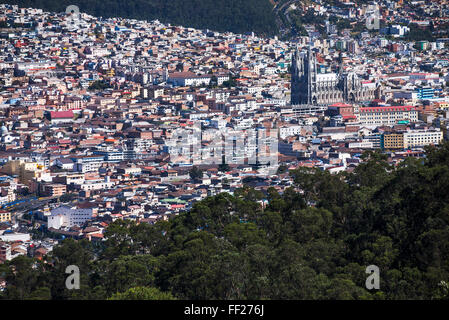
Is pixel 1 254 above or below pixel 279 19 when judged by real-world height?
below

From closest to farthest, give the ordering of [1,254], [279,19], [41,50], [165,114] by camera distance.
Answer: [1,254] < [165,114] < [41,50] < [279,19]

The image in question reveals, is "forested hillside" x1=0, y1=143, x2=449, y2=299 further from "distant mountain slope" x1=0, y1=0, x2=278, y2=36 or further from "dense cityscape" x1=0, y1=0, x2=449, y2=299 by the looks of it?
"distant mountain slope" x1=0, y1=0, x2=278, y2=36

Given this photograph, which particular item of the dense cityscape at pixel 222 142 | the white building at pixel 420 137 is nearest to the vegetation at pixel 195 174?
the dense cityscape at pixel 222 142

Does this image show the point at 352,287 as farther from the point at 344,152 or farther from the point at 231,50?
the point at 231,50

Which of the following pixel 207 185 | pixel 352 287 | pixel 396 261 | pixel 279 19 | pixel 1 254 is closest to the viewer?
pixel 352 287

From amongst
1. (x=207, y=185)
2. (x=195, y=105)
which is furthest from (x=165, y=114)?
(x=207, y=185)

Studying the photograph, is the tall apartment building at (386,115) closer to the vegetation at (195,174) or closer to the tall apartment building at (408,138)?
the tall apartment building at (408,138)
